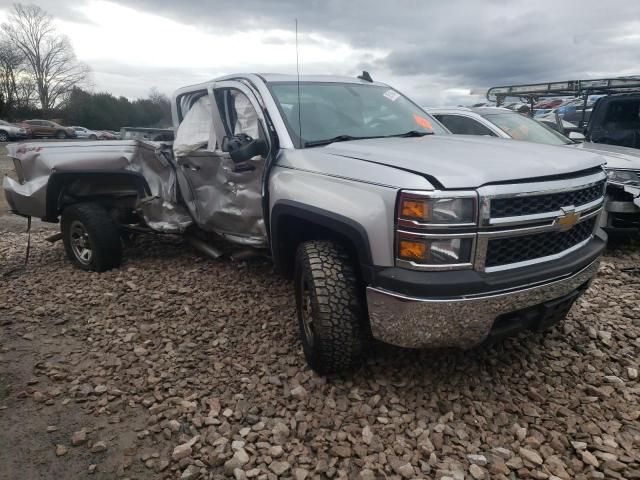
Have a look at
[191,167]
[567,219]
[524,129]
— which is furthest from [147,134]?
[567,219]

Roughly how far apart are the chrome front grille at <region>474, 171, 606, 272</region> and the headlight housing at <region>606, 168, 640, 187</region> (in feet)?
9.24

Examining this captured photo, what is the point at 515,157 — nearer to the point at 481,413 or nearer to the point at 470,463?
the point at 481,413

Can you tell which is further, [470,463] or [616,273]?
[616,273]

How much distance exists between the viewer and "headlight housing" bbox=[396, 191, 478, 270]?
2.19 m

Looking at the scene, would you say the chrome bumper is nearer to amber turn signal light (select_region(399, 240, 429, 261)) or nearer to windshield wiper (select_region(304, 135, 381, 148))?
amber turn signal light (select_region(399, 240, 429, 261))

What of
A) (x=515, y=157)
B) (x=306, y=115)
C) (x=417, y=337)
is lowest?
(x=417, y=337)

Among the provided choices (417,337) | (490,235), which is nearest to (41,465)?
(417,337)

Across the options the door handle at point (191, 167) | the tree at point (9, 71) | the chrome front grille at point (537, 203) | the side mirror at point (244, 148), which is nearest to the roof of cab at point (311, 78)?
the side mirror at point (244, 148)

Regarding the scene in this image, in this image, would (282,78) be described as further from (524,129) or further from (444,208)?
(524,129)

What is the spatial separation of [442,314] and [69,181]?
418 cm

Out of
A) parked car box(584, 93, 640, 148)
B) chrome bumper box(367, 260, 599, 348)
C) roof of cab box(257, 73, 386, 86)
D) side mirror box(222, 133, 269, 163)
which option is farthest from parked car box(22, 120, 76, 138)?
chrome bumper box(367, 260, 599, 348)

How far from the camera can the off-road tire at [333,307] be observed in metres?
2.58

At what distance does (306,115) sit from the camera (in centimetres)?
337

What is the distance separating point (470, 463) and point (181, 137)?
11.5ft
